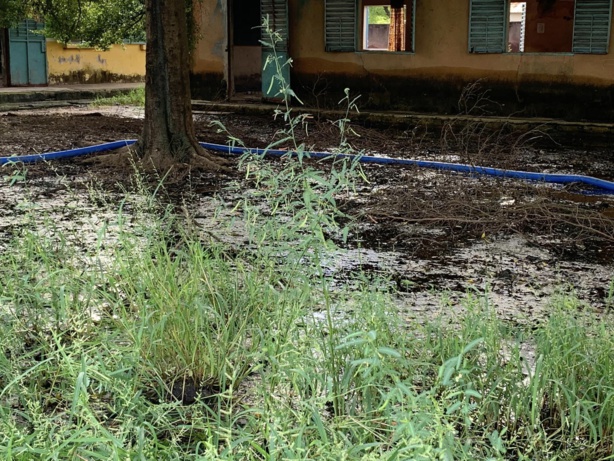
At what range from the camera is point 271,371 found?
3.13 metres

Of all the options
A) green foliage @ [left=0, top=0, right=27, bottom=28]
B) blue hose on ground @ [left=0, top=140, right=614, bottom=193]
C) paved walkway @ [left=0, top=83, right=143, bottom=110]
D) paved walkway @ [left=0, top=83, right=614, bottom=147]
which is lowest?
blue hose on ground @ [left=0, top=140, right=614, bottom=193]

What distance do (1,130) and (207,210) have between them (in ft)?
21.1

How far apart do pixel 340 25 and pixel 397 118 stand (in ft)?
8.27

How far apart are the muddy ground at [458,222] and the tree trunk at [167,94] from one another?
45cm

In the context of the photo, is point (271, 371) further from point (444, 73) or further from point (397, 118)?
point (444, 73)

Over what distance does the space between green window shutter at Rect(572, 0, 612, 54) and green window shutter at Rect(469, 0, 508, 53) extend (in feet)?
4.05

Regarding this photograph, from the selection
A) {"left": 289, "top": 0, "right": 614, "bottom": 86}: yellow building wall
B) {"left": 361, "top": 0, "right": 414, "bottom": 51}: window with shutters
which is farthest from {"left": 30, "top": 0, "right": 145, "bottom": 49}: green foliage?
{"left": 361, "top": 0, "right": 414, "bottom": 51}: window with shutters

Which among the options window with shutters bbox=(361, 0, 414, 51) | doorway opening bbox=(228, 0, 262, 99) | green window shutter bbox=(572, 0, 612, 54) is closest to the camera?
green window shutter bbox=(572, 0, 612, 54)

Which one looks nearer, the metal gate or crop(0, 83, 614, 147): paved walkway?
crop(0, 83, 614, 147): paved walkway

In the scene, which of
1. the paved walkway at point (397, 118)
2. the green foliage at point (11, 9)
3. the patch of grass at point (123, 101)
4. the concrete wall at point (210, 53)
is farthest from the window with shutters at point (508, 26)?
the green foliage at point (11, 9)

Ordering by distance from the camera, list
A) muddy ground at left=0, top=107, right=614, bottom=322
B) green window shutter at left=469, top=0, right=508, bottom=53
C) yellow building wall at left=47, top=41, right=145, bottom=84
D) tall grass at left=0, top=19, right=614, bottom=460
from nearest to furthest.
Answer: tall grass at left=0, top=19, right=614, bottom=460, muddy ground at left=0, top=107, right=614, bottom=322, green window shutter at left=469, top=0, right=508, bottom=53, yellow building wall at left=47, top=41, right=145, bottom=84

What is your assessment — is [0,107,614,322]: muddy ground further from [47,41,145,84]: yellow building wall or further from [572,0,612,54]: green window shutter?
[47,41,145,84]: yellow building wall

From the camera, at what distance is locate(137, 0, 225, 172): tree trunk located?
8477 millimetres

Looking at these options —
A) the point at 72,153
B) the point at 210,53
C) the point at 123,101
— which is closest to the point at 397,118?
the point at 210,53
